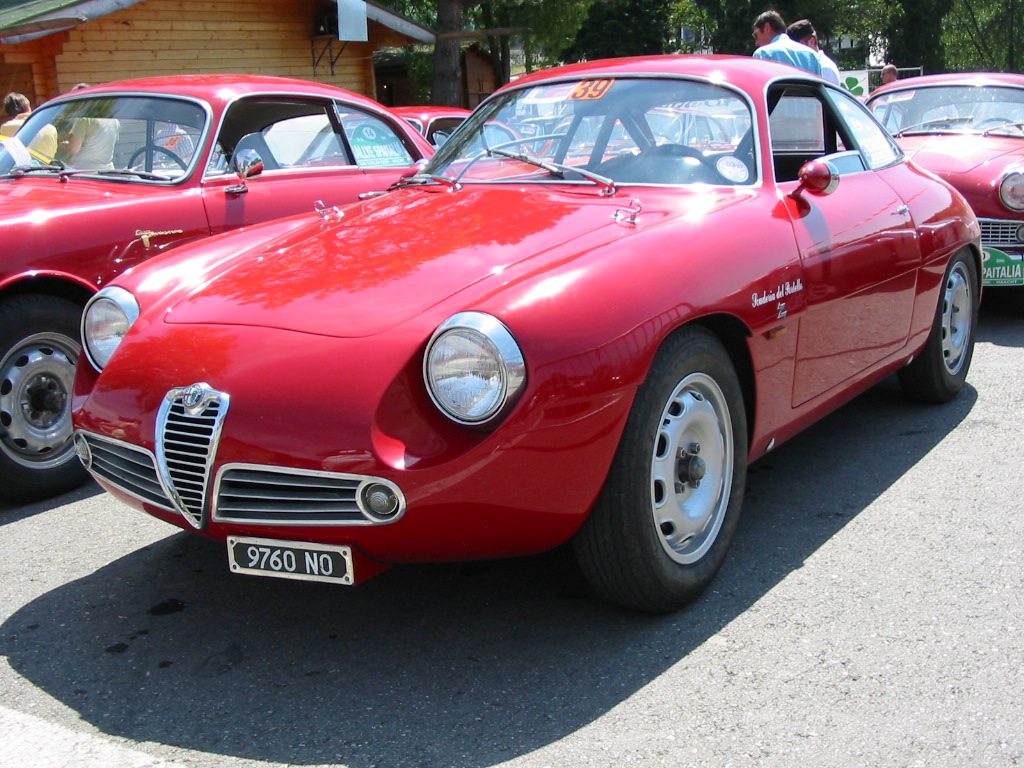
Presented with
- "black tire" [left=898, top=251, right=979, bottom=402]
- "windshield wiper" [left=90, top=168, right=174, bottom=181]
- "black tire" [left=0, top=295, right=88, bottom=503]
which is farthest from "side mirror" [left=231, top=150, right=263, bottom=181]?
"black tire" [left=898, top=251, right=979, bottom=402]

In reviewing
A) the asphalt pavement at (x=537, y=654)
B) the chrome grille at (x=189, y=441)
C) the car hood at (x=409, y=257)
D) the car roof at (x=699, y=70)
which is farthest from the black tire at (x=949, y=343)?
the chrome grille at (x=189, y=441)

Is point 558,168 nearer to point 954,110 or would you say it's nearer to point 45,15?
point 954,110

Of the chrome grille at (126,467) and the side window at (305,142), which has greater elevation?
the side window at (305,142)

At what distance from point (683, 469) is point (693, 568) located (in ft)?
0.96

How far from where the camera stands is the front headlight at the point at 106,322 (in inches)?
140

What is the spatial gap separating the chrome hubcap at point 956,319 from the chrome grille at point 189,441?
143 inches

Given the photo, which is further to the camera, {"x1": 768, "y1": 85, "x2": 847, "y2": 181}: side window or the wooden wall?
the wooden wall

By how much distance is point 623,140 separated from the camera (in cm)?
404

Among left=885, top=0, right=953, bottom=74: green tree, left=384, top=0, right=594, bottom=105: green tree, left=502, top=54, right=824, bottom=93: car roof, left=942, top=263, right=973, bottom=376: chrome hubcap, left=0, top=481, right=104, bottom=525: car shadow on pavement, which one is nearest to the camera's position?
left=502, top=54, right=824, bottom=93: car roof

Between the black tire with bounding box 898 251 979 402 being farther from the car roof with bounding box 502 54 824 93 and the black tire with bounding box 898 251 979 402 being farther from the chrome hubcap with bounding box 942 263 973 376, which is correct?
the car roof with bounding box 502 54 824 93

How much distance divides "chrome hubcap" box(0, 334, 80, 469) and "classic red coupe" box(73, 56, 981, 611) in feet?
3.30

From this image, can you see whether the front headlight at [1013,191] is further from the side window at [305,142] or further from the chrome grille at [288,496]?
the chrome grille at [288,496]

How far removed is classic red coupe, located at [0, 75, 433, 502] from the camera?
4.51 metres

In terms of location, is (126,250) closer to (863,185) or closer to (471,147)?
(471,147)
